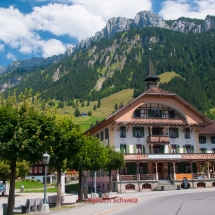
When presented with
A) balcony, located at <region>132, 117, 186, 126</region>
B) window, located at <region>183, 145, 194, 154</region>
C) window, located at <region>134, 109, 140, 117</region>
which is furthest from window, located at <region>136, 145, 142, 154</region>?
window, located at <region>183, 145, 194, 154</region>

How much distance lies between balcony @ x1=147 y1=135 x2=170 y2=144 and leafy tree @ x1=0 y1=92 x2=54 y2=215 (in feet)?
108

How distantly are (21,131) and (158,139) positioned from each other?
3566cm

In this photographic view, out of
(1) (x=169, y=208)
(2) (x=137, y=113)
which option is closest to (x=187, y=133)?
A: (2) (x=137, y=113)

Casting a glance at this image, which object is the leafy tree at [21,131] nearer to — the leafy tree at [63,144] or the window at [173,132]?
the leafy tree at [63,144]

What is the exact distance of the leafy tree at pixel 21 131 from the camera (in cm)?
1808

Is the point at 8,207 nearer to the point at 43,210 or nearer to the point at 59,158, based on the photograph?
the point at 43,210

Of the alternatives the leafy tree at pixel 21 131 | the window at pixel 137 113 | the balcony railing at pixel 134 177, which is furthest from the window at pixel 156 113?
the leafy tree at pixel 21 131

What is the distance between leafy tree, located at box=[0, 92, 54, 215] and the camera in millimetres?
18078

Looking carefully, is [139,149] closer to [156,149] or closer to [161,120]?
[156,149]

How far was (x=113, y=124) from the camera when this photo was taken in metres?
50.8

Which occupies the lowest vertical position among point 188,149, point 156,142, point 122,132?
point 188,149

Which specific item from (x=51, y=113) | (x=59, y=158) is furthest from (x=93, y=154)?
(x=51, y=113)

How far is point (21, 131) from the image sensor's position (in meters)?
18.1

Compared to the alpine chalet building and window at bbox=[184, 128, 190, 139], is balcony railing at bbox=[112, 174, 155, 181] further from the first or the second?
window at bbox=[184, 128, 190, 139]
